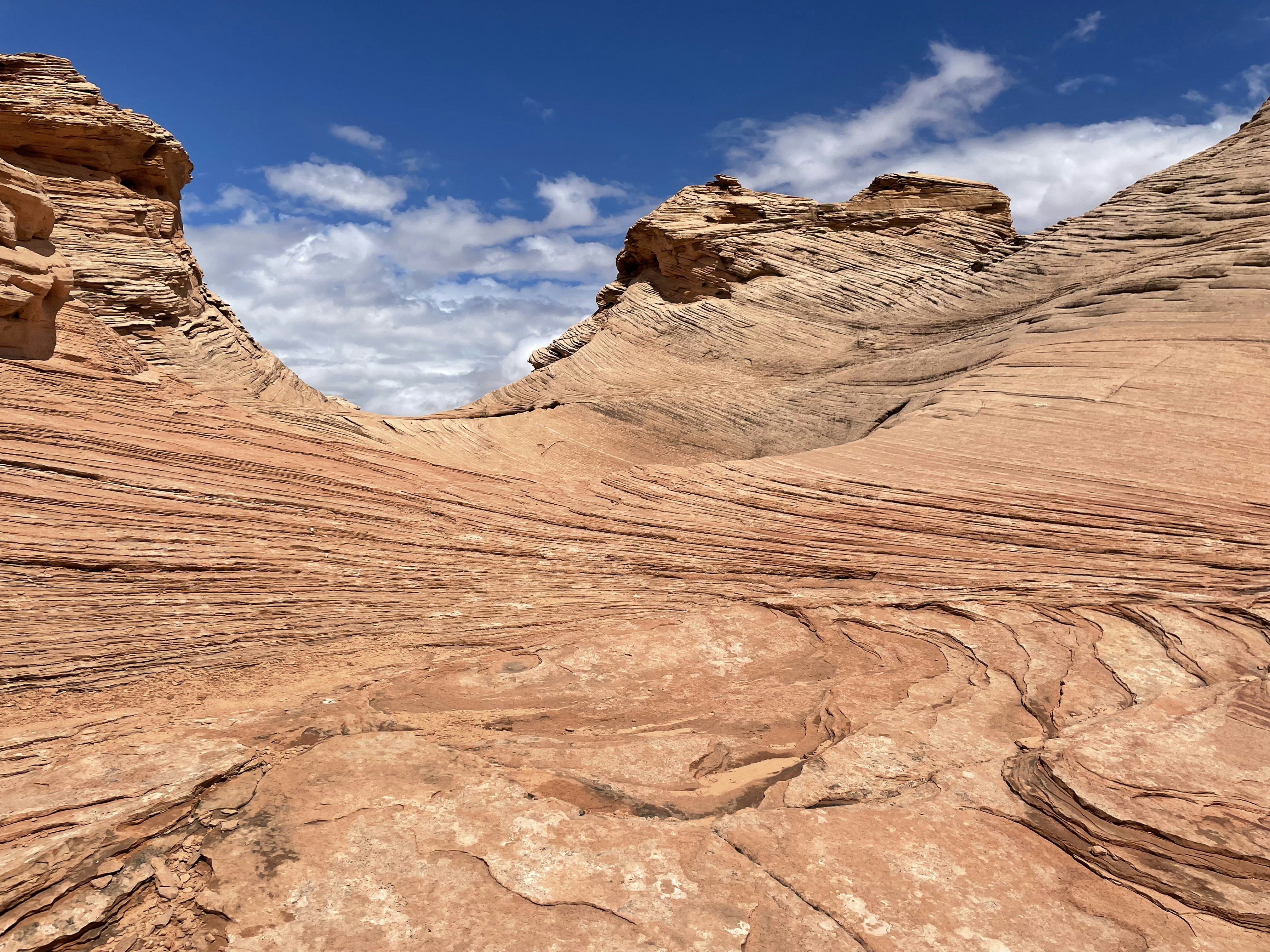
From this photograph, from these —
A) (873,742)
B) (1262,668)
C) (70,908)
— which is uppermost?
(1262,668)

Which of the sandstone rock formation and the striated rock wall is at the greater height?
the striated rock wall

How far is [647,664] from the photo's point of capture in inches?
257

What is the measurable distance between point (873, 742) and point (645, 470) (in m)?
6.17

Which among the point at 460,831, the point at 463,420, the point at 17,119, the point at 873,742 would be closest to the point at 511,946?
the point at 460,831

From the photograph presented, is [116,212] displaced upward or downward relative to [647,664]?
upward

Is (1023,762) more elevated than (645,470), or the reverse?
(645,470)

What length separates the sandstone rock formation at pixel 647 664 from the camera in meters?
3.41

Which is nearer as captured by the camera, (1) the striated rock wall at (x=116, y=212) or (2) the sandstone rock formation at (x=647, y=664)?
(2) the sandstone rock formation at (x=647, y=664)

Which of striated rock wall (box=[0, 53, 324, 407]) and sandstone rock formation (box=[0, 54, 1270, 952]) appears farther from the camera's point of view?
striated rock wall (box=[0, 53, 324, 407])

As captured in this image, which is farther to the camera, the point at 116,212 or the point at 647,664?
the point at 116,212

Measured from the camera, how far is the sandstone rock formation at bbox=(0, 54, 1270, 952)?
134 inches

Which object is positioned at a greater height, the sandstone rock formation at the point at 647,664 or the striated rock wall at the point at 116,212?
the striated rock wall at the point at 116,212

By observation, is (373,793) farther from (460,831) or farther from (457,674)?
(457,674)

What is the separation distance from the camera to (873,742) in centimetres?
484
